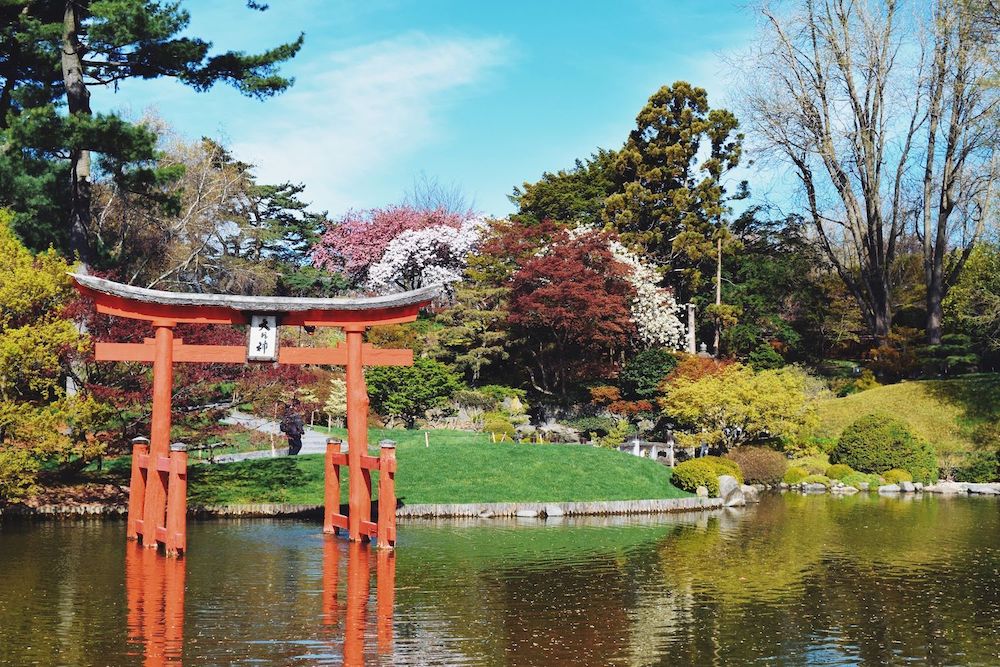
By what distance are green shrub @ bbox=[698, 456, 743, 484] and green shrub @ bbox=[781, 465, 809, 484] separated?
366 centimetres

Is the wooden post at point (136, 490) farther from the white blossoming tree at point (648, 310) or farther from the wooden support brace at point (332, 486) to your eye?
the white blossoming tree at point (648, 310)

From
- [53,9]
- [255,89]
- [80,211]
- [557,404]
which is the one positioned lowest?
[557,404]

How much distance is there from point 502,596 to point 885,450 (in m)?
21.2

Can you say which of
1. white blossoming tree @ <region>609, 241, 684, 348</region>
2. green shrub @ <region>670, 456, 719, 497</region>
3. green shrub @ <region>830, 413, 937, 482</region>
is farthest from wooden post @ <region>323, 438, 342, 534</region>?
white blossoming tree @ <region>609, 241, 684, 348</region>

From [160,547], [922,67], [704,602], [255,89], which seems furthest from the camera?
[922,67]

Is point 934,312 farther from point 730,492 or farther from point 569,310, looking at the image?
point 730,492

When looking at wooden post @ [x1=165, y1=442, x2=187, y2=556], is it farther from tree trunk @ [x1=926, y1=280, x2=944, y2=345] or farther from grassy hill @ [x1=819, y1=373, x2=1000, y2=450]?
tree trunk @ [x1=926, y1=280, x2=944, y2=345]

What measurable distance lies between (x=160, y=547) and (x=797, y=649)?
32.9ft

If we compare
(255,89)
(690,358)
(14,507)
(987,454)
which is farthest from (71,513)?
(987,454)

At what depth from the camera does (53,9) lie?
23000 mm

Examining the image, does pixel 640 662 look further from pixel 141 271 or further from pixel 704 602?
pixel 141 271

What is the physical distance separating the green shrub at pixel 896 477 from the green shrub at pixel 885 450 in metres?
0.43

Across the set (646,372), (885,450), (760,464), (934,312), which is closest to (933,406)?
(934,312)

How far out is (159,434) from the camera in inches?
624
